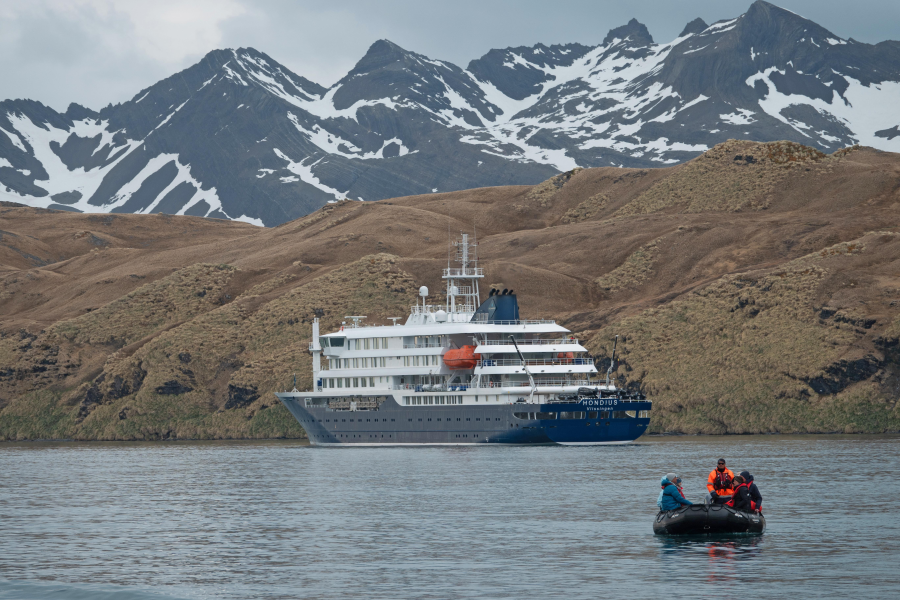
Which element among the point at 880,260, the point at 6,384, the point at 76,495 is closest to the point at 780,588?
the point at 76,495

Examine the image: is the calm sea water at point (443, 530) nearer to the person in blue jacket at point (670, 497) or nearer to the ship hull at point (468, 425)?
the person in blue jacket at point (670, 497)

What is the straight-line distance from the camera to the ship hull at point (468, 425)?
86125 millimetres

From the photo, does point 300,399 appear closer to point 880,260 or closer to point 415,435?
point 415,435

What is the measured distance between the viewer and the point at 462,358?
90250 mm

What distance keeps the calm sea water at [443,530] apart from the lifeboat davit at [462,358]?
12.6 meters

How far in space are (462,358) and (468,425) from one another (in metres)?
4.66

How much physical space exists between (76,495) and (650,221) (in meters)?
120

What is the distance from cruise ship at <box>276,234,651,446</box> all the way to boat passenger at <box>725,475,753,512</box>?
138 ft

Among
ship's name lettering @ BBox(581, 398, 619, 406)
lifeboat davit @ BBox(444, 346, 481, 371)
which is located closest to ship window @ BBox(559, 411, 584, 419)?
ship's name lettering @ BBox(581, 398, 619, 406)

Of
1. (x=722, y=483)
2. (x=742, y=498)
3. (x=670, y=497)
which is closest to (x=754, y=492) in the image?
(x=742, y=498)

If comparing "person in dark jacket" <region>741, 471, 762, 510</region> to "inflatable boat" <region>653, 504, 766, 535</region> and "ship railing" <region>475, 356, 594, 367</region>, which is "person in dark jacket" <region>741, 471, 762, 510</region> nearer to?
"inflatable boat" <region>653, 504, 766, 535</region>

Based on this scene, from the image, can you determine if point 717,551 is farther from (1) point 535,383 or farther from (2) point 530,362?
(2) point 530,362

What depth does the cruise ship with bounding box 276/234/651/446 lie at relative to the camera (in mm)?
86562

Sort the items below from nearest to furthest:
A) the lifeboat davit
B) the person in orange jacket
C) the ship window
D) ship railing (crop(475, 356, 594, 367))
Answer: the person in orange jacket
the ship window
ship railing (crop(475, 356, 594, 367))
the lifeboat davit
